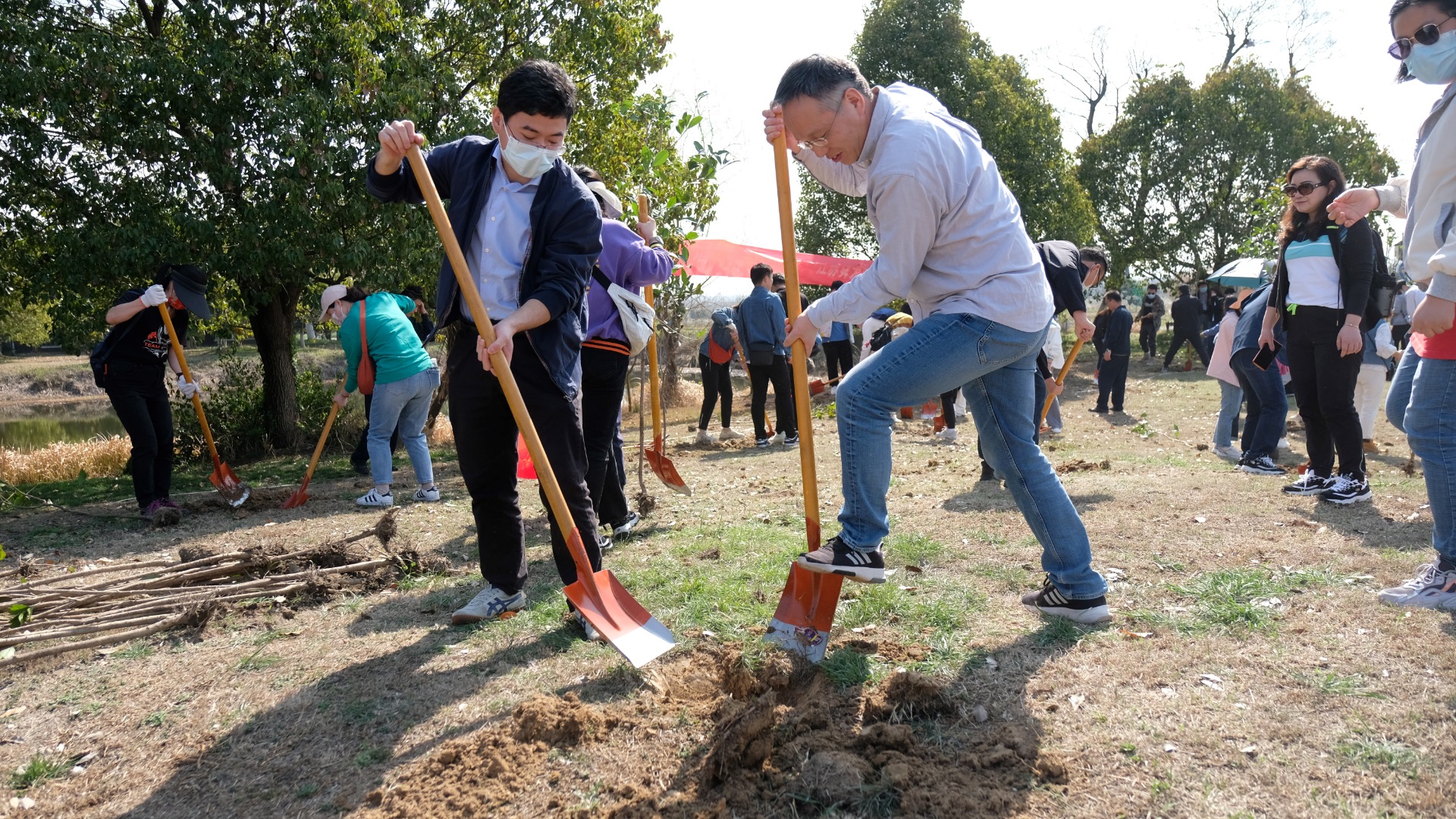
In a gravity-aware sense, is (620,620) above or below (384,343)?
below

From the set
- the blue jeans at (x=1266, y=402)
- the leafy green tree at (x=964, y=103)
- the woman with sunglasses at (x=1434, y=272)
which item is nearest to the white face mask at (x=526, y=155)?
the woman with sunglasses at (x=1434, y=272)

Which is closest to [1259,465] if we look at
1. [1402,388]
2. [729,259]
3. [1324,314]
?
[1324,314]

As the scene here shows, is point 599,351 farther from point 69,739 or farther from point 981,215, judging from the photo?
point 69,739

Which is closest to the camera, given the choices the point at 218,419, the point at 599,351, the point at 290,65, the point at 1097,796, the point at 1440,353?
the point at 1097,796

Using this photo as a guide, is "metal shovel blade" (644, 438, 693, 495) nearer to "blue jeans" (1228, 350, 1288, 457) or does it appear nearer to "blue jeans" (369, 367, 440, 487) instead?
"blue jeans" (369, 367, 440, 487)

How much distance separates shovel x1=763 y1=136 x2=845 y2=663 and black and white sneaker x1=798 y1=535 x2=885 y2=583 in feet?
0.26

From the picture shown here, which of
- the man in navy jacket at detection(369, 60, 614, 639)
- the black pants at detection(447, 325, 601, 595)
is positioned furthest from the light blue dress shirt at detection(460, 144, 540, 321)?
the black pants at detection(447, 325, 601, 595)

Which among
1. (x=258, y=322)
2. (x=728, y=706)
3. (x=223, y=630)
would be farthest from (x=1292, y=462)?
(x=258, y=322)

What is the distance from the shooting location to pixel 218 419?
37.7 feet

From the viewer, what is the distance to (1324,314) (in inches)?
208

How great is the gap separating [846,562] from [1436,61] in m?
2.76

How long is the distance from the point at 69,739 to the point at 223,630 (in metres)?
1.00

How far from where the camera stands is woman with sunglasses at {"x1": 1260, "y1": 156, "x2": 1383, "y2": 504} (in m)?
5.02

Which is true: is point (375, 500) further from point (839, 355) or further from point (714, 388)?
point (839, 355)
